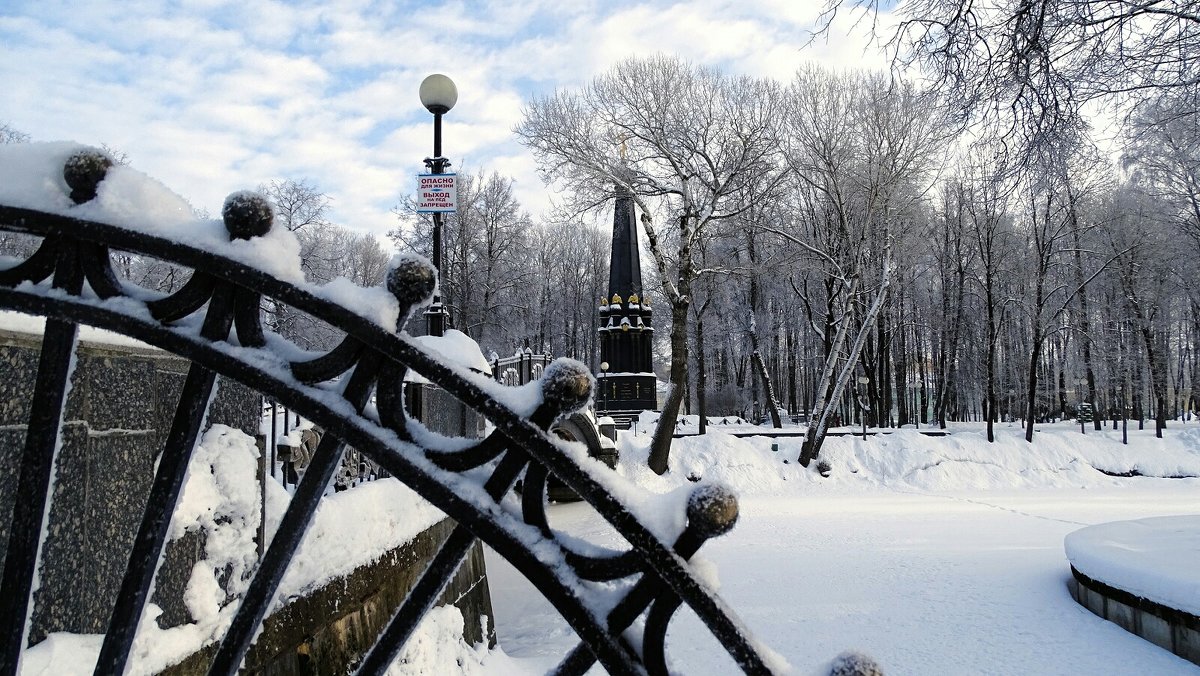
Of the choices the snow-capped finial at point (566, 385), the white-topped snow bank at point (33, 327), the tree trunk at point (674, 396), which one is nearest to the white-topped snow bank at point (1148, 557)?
the snow-capped finial at point (566, 385)

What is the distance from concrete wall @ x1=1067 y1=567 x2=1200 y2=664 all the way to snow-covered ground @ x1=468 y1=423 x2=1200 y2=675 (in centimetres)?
10

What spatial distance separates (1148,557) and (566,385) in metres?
7.66

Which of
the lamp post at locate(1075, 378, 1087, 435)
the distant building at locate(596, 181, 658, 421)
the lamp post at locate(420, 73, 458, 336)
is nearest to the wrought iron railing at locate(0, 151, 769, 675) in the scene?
the lamp post at locate(420, 73, 458, 336)

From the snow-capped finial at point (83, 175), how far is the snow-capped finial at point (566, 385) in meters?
0.77

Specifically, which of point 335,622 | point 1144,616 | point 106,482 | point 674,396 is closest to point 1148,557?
point 1144,616

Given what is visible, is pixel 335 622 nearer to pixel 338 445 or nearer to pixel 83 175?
pixel 338 445

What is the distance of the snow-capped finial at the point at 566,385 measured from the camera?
3.37 ft

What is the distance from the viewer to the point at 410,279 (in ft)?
3.48

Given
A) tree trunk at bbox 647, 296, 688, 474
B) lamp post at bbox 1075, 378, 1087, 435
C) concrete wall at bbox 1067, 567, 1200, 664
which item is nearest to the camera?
concrete wall at bbox 1067, 567, 1200, 664

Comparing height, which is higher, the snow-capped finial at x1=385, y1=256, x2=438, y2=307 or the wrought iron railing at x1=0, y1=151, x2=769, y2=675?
the snow-capped finial at x1=385, y1=256, x2=438, y2=307

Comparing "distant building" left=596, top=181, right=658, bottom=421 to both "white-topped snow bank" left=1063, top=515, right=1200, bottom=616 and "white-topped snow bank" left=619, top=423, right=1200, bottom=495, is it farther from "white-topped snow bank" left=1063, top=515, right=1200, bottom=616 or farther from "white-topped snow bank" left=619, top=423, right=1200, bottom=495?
"white-topped snow bank" left=1063, top=515, right=1200, bottom=616

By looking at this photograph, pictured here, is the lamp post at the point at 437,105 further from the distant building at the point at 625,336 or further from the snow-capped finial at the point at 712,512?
the distant building at the point at 625,336

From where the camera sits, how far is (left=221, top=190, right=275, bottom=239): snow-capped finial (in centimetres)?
106

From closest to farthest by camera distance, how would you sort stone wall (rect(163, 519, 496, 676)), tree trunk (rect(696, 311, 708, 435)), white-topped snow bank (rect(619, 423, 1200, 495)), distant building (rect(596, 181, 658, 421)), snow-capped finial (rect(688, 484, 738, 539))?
snow-capped finial (rect(688, 484, 738, 539)) → stone wall (rect(163, 519, 496, 676)) → white-topped snow bank (rect(619, 423, 1200, 495)) → distant building (rect(596, 181, 658, 421)) → tree trunk (rect(696, 311, 708, 435))
